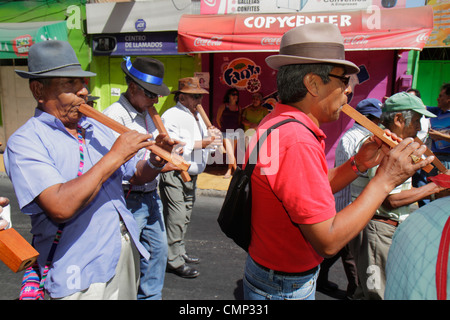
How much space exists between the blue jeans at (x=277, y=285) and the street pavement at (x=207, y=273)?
5.88 ft

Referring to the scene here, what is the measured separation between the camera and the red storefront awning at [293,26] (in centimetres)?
648

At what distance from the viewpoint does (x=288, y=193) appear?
4.39 ft

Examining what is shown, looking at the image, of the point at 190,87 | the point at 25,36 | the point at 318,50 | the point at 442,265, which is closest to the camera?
the point at 442,265

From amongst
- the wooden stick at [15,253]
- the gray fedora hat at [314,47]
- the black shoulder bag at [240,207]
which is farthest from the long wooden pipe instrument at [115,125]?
the gray fedora hat at [314,47]

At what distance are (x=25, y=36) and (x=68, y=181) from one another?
1006 centimetres

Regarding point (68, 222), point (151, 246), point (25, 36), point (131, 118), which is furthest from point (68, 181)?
point (25, 36)

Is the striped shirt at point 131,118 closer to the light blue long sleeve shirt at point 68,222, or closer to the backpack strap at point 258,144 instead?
the light blue long sleeve shirt at point 68,222

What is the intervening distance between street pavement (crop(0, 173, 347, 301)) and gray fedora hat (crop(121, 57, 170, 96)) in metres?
2.01

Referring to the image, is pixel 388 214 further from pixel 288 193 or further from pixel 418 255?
pixel 418 255

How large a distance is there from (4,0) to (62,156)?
1186 centimetres

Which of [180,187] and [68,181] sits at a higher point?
[68,181]

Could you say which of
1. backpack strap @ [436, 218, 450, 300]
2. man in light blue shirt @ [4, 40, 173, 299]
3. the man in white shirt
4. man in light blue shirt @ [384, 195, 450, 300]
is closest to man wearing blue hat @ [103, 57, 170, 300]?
the man in white shirt
